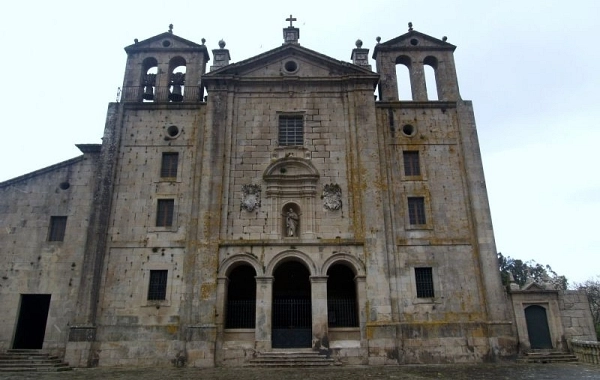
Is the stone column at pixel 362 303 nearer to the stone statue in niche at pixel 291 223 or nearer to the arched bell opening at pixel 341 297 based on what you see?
the arched bell opening at pixel 341 297

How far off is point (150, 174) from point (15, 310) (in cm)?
839

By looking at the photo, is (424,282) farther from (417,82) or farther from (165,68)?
(165,68)

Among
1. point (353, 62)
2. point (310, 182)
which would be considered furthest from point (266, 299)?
point (353, 62)

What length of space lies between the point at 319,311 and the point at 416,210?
674 centimetres

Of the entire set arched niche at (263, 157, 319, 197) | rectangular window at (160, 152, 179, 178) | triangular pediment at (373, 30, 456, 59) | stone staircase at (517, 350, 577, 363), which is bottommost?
stone staircase at (517, 350, 577, 363)

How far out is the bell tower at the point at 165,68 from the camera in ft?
78.0

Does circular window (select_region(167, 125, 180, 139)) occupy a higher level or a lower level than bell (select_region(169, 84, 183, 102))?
lower

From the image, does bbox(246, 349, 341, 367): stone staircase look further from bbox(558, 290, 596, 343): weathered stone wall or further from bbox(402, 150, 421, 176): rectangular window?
bbox(558, 290, 596, 343): weathered stone wall

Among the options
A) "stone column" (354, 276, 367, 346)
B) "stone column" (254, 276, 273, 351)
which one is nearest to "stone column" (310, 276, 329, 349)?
"stone column" (354, 276, 367, 346)

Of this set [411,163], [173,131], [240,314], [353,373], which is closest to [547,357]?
[353,373]

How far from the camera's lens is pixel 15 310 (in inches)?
787

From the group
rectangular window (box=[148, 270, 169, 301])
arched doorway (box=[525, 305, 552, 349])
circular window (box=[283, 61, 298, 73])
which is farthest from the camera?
circular window (box=[283, 61, 298, 73])

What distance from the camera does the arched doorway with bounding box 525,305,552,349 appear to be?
19.6m

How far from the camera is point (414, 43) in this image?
81.4 ft
